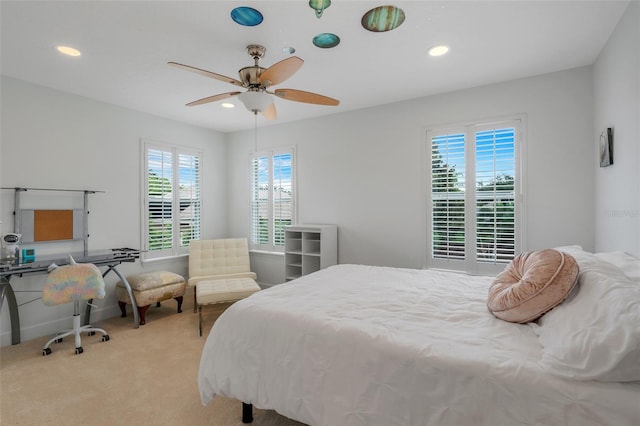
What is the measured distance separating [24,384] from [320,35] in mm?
3466

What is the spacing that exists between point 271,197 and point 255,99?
8.59ft

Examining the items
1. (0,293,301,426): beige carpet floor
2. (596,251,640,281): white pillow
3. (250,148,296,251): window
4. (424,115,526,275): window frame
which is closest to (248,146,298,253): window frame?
(250,148,296,251): window

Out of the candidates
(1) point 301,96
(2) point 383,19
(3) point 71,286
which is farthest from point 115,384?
(2) point 383,19

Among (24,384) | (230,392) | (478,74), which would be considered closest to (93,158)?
(24,384)

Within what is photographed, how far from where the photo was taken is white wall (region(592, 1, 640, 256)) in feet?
6.36

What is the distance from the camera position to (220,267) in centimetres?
430

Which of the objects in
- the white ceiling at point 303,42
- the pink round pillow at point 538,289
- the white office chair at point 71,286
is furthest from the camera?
the white office chair at point 71,286

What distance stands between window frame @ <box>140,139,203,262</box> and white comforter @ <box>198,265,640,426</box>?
287 centimetres

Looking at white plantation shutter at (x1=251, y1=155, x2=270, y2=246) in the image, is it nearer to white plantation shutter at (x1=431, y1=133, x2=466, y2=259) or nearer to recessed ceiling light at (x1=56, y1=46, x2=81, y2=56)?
white plantation shutter at (x1=431, y1=133, x2=466, y2=259)

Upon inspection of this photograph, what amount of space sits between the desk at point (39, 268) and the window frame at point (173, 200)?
53 centimetres

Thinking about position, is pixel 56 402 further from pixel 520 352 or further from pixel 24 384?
pixel 520 352

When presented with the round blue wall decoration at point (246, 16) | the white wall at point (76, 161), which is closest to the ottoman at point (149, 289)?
the white wall at point (76, 161)

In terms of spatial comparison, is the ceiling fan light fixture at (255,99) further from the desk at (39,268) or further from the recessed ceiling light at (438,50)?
the desk at (39,268)

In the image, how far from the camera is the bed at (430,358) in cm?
104
